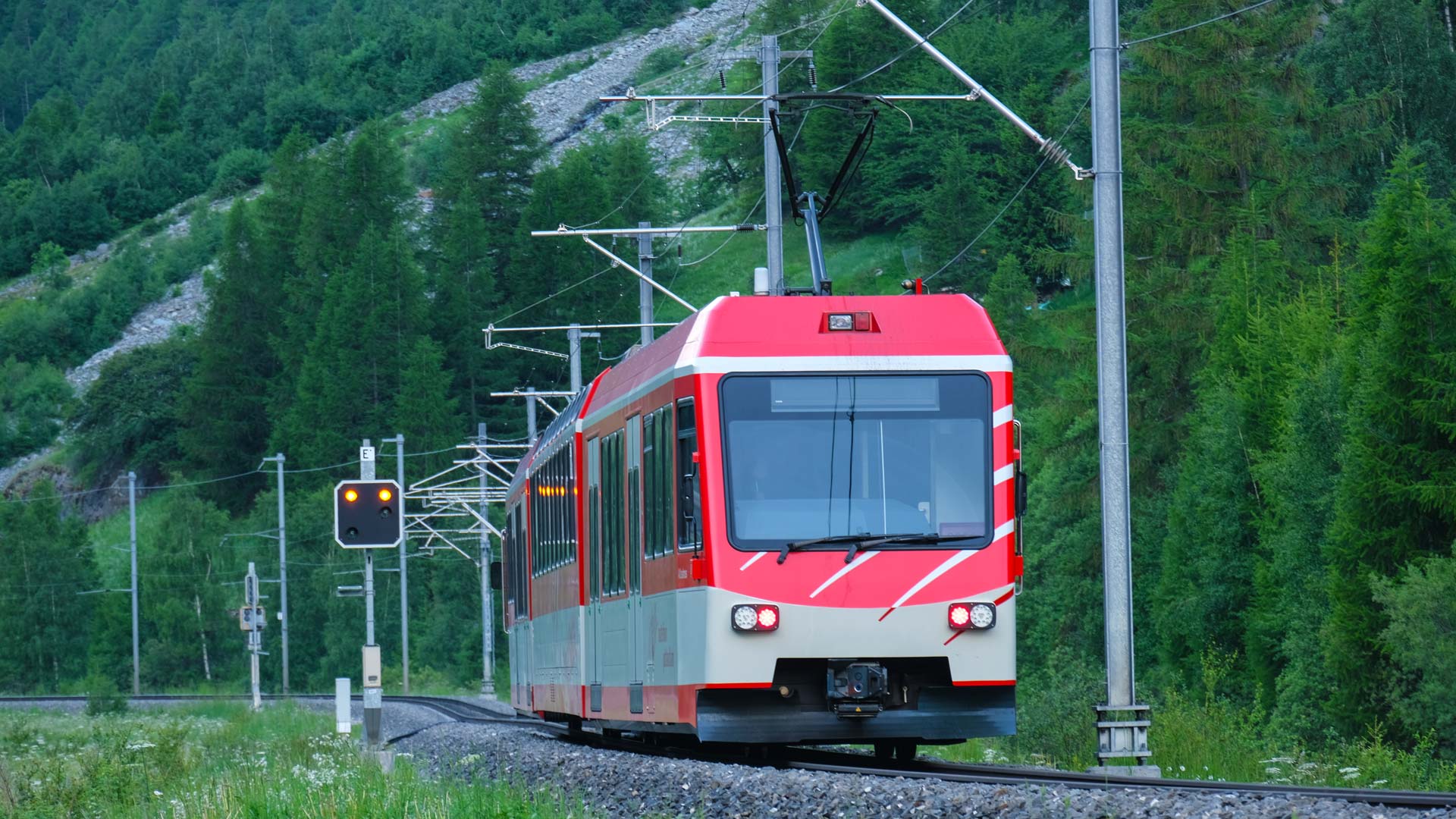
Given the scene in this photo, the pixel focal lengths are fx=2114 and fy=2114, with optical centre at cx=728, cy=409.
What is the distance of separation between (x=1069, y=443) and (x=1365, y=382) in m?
16.4

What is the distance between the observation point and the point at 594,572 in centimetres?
1898

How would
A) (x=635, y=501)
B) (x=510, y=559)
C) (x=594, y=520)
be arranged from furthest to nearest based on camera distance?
(x=510, y=559) < (x=594, y=520) < (x=635, y=501)

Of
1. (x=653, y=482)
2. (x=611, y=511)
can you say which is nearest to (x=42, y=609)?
(x=611, y=511)

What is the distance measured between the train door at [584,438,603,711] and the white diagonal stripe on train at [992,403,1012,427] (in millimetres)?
4708

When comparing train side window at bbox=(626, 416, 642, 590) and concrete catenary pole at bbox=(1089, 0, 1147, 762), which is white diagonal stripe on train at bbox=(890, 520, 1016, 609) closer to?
concrete catenary pole at bbox=(1089, 0, 1147, 762)

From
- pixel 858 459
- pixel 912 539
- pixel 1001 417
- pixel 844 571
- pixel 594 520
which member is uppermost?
pixel 1001 417

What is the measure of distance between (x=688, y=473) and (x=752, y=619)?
1.21 m

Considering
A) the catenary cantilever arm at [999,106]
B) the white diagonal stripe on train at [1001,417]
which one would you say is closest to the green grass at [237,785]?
the white diagonal stripe on train at [1001,417]

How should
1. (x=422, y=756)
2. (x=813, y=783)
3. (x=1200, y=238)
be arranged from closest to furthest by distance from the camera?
(x=813, y=783)
(x=422, y=756)
(x=1200, y=238)

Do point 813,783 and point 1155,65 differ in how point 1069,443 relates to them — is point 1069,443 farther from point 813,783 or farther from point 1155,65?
point 813,783

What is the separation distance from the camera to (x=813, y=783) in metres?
12.2

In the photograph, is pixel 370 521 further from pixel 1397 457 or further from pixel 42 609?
pixel 42 609

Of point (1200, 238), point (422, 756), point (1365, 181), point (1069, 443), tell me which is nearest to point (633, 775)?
point (422, 756)

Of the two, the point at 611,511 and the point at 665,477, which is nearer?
the point at 665,477
